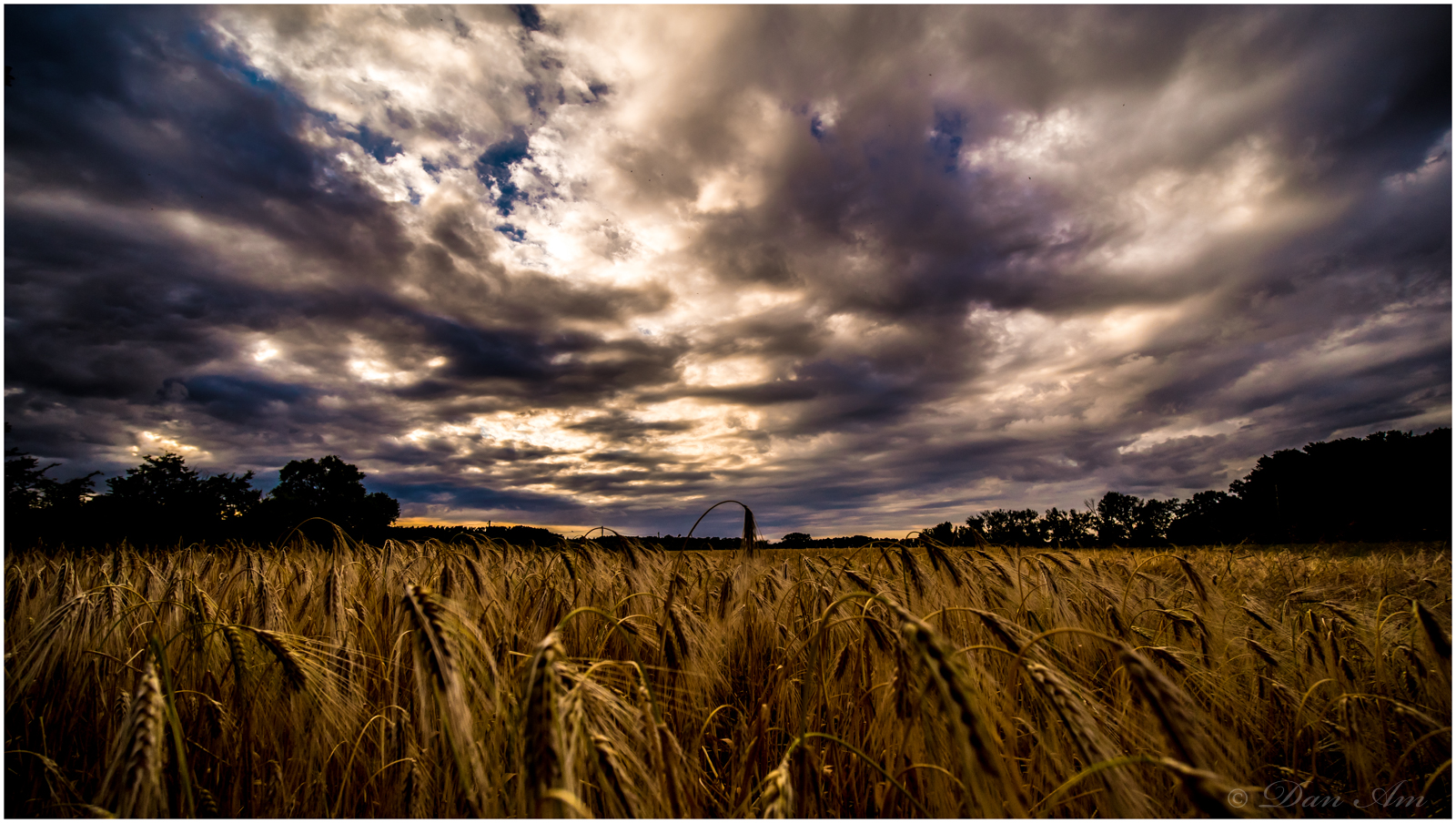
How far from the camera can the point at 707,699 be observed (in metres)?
2.79

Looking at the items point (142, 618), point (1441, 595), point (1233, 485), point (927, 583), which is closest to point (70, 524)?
point (142, 618)

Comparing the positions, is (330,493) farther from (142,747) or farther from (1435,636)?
(1435,636)

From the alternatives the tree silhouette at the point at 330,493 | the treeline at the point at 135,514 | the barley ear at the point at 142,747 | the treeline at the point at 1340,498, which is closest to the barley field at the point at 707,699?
the barley ear at the point at 142,747

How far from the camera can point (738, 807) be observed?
2.10m

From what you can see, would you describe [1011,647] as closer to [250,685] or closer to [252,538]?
[250,685]

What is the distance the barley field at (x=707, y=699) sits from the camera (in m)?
1.41

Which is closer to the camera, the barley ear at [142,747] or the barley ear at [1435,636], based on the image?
the barley ear at [142,747]

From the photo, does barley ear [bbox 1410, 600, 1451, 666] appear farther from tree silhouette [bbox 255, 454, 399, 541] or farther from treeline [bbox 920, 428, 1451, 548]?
tree silhouette [bbox 255, 454, 399, 541]

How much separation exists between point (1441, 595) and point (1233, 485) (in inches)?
1089

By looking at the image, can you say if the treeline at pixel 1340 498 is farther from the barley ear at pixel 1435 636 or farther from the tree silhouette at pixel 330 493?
the tree silhouette at pixel 330 493

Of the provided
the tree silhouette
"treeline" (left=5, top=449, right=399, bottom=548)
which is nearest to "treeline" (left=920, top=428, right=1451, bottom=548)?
"treeline" (left=5, top=449, right=399, bottom=548)

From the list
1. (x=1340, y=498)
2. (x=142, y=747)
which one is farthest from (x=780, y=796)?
(x=1340, y=498)

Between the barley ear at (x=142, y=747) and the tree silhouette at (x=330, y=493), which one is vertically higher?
the tree silhouette at (x=330, y=493)

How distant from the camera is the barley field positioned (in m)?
1.41
